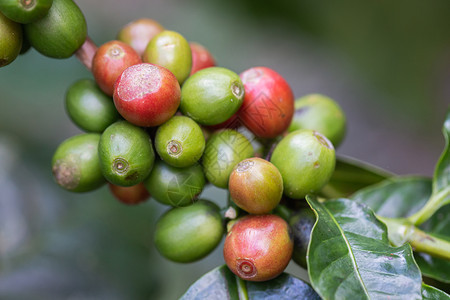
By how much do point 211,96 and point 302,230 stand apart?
62cm

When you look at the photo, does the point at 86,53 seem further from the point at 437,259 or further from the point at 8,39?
the point at 437,259

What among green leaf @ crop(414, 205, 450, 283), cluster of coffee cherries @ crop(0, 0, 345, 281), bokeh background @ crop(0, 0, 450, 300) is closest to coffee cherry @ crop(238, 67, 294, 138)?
cluster of coffee cherries @ crop(0, 0, 345, 281)

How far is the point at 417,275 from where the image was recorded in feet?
4.91

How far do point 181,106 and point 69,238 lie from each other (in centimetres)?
181

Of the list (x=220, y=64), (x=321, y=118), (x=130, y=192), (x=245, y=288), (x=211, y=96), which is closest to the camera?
(x=211, y=96)

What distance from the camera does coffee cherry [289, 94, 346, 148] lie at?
7.13 feet

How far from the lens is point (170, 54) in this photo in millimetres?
1755

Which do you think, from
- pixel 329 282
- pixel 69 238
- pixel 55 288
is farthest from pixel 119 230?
pixel 329 282

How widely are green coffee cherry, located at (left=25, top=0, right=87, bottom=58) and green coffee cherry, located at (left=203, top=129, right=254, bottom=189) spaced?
639 mm

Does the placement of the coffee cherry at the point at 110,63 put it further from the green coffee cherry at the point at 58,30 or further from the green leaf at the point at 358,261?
the green leaf at the point at 358,261

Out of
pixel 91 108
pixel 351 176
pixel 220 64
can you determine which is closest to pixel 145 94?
pixel 91 108

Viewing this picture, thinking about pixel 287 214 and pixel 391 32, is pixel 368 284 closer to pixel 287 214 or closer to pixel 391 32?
pixel 287 214

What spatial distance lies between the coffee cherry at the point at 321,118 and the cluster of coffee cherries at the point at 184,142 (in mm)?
285

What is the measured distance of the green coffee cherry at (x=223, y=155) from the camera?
172 centimetres
